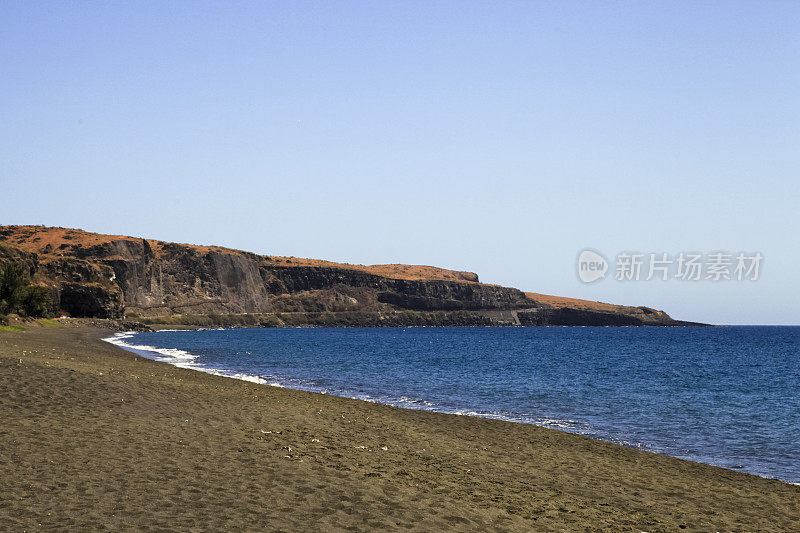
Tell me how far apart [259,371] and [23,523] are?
39.2 meters

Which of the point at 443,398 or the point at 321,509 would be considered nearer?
the point at 321,509

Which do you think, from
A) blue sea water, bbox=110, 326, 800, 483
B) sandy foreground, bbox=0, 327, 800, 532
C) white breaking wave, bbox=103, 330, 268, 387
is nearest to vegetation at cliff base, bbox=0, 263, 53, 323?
white breaking wave, bbox=103, 330, 268, 387

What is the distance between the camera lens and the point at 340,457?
15555 mm

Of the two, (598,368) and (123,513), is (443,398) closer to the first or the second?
(123,513)

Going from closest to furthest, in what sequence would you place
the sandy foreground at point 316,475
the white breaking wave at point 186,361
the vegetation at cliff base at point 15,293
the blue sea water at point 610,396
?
the sandy foreground at point 316,475 < the blue sea water at point 610,396 < the white breaking wave at point 186,361 < the vegetation at cliff base at point 15,293

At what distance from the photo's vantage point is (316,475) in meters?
13.3

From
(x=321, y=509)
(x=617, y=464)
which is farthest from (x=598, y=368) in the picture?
(x=321, y=509)

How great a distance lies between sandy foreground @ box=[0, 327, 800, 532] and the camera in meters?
10.6

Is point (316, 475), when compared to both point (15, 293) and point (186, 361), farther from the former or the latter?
point (15, 293)

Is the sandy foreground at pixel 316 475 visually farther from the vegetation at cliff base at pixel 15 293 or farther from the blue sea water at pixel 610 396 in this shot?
the vegetation at cliff base at pixel 15 293

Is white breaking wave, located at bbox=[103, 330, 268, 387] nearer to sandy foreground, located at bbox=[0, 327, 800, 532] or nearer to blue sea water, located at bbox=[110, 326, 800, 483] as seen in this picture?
blue sea water, located at bbox=[110, 326, 800, 483]

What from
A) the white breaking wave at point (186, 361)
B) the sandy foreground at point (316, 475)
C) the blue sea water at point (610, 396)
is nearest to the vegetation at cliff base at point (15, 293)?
the white breaking wave at point (186, 361)

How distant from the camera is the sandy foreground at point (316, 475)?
10.6 m

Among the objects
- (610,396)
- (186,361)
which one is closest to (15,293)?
(186,361)
